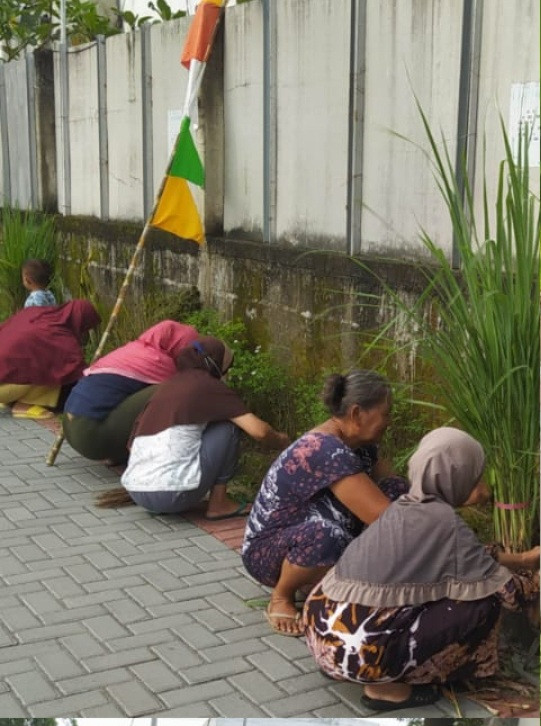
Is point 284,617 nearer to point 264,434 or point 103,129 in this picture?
point 264,434

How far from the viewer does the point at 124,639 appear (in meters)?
4.26

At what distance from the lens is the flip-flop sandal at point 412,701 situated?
3.68 meters

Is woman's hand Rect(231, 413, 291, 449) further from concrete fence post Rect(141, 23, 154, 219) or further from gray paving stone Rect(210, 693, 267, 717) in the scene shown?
concrete fence post Rect(141, 23, 154, 219)

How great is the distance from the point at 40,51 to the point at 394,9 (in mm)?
6007

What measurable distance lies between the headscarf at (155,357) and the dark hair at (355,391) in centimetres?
213

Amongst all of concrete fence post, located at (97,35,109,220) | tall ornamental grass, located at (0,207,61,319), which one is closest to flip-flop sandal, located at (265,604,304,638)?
concrete fence post, located at (97,35,109,220)

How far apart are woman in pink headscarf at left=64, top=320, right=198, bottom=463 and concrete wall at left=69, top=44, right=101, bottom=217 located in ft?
13.3

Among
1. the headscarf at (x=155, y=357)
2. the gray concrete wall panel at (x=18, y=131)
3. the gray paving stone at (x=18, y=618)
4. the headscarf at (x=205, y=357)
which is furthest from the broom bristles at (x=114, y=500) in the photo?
the gray concrete wall panel at (x=18, y=131)

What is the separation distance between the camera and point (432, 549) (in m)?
3.60

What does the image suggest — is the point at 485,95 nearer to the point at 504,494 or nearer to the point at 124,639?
the point at 504,494

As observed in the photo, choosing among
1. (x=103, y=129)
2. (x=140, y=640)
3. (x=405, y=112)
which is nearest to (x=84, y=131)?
(x=103, y=129)

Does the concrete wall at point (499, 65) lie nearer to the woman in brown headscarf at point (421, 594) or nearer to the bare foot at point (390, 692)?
the woman in brown headscarf at point (421, 594)

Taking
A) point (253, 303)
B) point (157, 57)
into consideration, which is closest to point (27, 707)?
point (253, 303)

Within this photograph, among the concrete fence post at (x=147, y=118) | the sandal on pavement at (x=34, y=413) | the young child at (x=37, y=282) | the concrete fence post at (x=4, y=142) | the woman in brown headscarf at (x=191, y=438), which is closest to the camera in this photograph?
the woman in brown headscarf at (x=191, y=438)
